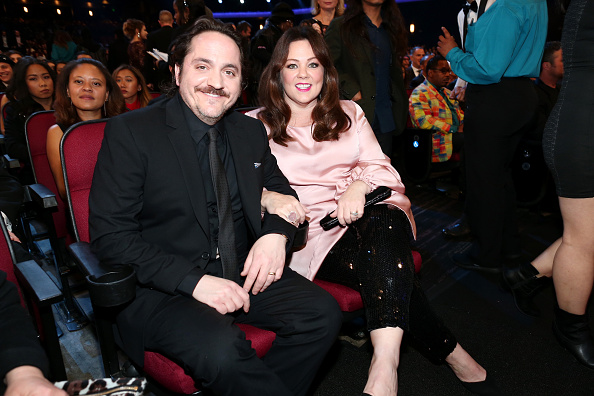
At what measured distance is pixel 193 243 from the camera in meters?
1.45

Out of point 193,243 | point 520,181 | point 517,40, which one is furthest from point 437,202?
point 193,243

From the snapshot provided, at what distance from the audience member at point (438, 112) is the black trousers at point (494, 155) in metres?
1.29

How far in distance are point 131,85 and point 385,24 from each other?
2073 millimetres

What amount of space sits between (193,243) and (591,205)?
1526mm

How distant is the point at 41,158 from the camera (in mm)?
2502

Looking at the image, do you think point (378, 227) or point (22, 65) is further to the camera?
point (22, 65)

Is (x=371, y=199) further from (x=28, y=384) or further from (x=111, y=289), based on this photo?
(x=28, y=384)

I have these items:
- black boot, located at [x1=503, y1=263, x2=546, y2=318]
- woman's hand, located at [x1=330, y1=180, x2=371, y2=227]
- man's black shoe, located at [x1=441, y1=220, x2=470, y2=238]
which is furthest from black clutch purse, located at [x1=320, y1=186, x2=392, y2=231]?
man's black shoe, located at [x1=441, y1=220, x2=470, y2=238]

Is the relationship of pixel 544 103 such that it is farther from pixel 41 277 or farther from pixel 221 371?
pixel 41 277

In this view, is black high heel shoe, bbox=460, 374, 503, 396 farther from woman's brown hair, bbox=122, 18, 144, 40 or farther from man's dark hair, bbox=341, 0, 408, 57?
woman's brown hair, bbox=122, 18, 144, 40

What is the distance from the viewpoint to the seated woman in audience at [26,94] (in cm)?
328

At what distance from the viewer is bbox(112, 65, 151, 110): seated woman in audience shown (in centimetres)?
352

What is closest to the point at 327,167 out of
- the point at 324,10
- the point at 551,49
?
the point at 324,10

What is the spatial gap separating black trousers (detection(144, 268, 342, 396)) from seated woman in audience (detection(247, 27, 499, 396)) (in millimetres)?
188
